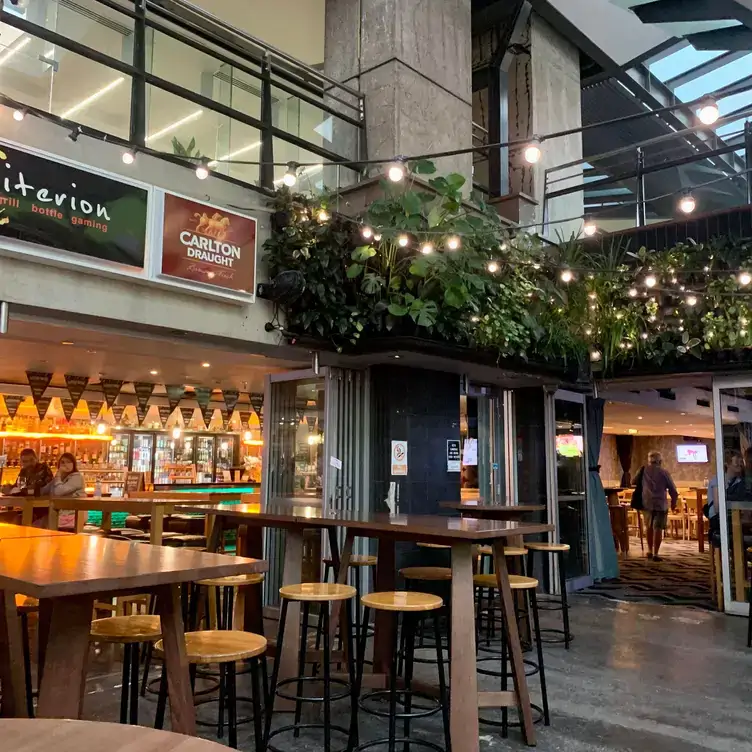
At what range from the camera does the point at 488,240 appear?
6527 mm

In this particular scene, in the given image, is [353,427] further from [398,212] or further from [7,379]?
[7,379]

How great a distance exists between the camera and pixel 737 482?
22.6 ft

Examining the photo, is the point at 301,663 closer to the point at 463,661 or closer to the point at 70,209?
the point at 463,661

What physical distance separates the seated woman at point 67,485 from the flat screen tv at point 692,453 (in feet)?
49.3

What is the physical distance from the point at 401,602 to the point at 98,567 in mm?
1494

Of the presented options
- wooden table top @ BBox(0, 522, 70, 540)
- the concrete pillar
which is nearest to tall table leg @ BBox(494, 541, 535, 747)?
wooden table top @ BBox(0, 522, 70, 540)

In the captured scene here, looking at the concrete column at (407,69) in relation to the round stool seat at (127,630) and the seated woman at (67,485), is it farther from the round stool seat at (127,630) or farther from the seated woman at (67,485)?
the round stool seat at (127,630)

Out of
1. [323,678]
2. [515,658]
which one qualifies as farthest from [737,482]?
[323,678]

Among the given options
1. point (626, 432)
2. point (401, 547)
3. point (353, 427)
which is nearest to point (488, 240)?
point (353, 427)

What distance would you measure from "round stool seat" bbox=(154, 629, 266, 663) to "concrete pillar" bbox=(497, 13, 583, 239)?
21.5 feet

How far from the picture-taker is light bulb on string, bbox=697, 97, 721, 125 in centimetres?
364

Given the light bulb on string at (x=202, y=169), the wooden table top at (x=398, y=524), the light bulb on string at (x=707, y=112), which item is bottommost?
the wooden table top at (x=398, y=524)

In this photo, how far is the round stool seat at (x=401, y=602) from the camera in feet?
10.6

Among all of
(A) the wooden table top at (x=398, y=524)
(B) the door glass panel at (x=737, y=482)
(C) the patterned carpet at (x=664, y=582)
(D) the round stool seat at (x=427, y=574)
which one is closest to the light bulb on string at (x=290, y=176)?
(A) the wooden table top at (x=398, y=524)
